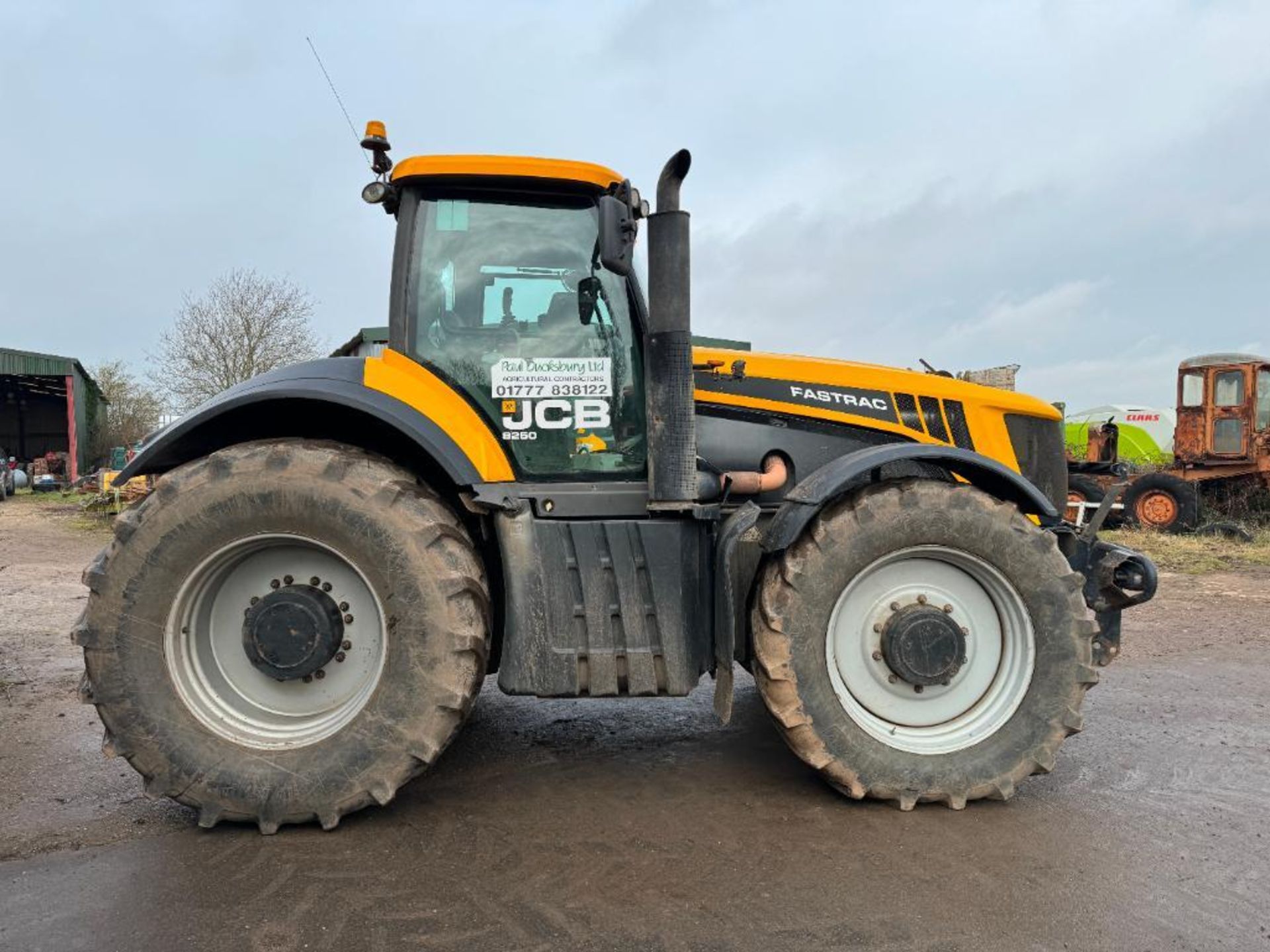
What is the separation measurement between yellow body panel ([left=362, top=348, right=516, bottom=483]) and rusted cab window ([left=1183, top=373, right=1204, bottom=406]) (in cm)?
1548

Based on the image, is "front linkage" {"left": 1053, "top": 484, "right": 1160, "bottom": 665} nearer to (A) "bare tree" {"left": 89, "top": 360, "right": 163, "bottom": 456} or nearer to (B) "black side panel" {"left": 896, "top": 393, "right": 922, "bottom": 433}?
(B) "black side panel" {"left": 896, "top": 393, "right": 922, "bottom": 433}

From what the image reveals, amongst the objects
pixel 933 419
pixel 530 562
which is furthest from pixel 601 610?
pixel 933 419

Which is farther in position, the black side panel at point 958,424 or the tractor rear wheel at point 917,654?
the black side panel at point 958,424

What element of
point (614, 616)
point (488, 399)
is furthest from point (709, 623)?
point (488, 399)

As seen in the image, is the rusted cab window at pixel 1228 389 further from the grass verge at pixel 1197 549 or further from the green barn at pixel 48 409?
the green barn at pixel 48 409

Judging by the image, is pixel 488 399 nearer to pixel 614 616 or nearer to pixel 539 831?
pixel 614 616

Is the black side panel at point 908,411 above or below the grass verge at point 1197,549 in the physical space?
above

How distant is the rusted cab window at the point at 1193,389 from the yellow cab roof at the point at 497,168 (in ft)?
49.9

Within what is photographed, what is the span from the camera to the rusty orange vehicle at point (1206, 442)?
13.6 meters

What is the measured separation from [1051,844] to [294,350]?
2705 centimetres

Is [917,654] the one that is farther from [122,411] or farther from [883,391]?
[122,411]

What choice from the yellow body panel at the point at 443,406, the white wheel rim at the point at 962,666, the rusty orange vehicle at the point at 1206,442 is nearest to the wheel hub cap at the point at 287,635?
the yellow body panel at the point at 443,406

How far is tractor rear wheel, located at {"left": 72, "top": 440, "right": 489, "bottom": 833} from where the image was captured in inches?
120

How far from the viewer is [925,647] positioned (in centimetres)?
332
